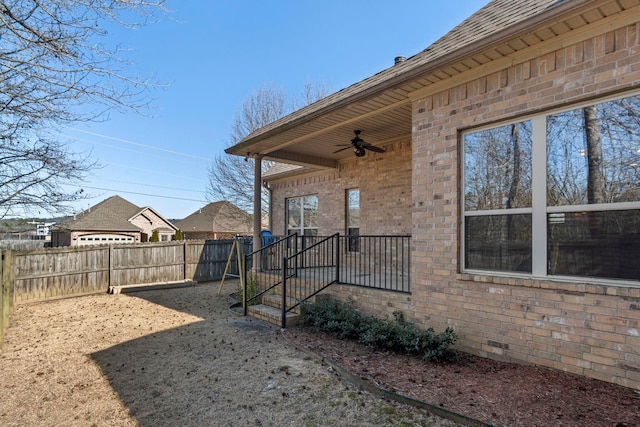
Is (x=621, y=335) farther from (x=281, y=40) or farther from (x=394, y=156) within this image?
(x=281, y=40)

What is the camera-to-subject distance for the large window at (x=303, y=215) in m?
11.0

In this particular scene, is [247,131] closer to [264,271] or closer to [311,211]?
[311,211]

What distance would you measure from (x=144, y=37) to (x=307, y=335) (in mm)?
5076

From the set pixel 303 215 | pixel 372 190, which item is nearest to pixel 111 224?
pixel 303 215

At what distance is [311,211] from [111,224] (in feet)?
71.4

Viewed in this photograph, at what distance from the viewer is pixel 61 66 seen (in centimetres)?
417

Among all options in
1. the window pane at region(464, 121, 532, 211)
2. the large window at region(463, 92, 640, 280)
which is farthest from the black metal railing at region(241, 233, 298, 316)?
the large window at region(463, 92, 640, 280)

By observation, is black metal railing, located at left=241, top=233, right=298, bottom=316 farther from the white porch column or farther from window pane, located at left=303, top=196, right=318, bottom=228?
window pane, located at left=303, top=196, right=318, bottom=228

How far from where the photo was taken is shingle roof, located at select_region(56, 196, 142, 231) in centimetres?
2495

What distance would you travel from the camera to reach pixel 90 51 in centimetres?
421

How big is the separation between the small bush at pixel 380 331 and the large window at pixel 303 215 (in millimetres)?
4895

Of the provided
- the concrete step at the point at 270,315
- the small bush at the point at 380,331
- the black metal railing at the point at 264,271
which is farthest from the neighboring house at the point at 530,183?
the black metal railing at the point at 264,271

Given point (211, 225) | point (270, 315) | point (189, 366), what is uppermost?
point (211, 225)

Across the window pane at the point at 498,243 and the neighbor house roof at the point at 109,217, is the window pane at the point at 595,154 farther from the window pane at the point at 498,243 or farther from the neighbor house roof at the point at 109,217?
the neighbor house roof at the point at 109,217
